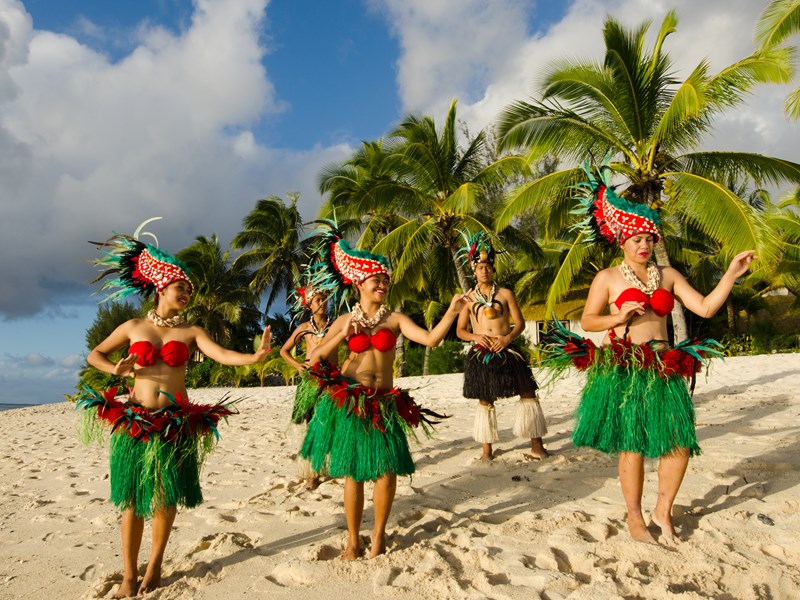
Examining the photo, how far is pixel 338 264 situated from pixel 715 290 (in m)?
2.08

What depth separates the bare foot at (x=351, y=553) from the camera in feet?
10.5

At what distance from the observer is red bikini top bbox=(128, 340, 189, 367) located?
3158 mm

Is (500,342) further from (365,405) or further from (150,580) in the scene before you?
(150,580)

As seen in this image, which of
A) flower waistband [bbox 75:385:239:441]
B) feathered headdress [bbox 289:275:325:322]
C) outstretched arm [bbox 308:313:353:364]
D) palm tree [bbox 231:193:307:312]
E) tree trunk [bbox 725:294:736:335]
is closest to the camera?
flower waistband [bbox 75:385:239:441]

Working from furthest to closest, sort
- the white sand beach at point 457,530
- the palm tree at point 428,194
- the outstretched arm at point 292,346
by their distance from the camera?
the palm tree at point 428,194 → the outstretched arm at point 292,346 → the white sand beach at point 457,530

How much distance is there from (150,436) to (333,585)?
115 centimetres

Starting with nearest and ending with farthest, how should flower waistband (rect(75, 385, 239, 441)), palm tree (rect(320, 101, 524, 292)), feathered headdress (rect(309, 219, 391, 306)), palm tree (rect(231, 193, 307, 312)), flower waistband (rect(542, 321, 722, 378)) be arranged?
flower waistband (rect(75, 385, 239, 441)), flower waistband (rect(542, 321, 722, 378)), feathered headdress (rect(309, 219, 391, 306)), palm tree (rect(320, 101, 524, 292)), palm tree (rect(231, 193, 307, 312))

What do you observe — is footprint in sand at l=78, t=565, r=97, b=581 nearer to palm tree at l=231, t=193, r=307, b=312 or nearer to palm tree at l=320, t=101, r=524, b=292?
palm tree at l=320, t=101, r=524, b=292

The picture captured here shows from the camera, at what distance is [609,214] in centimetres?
363

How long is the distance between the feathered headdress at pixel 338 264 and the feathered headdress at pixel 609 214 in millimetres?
1316

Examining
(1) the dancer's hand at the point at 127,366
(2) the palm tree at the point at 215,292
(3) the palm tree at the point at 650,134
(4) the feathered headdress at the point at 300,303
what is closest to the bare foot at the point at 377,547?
(1) the dancer's hand at the point at 127,366

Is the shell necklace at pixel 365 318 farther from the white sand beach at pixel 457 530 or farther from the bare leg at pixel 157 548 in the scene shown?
the bare leg at pixel 157 548

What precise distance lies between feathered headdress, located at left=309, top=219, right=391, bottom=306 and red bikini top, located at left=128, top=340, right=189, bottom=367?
93cm

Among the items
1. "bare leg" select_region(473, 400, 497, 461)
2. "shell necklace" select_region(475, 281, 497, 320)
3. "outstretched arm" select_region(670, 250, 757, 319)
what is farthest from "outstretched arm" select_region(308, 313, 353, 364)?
"bare leg" select_region(473, 400, 497, 461)
